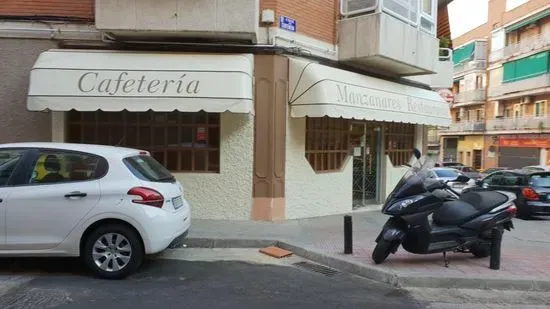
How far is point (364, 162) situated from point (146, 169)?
7711 mm

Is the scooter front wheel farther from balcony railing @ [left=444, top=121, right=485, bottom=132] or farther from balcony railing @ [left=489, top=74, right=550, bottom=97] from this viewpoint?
balcony railing @ [left=444, top=121, right=485, bottom=132]

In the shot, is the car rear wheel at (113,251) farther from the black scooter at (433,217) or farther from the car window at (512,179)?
the car window at (512,179)

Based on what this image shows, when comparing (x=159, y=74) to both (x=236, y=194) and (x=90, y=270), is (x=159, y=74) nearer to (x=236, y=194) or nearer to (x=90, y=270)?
(x=236, y=194)

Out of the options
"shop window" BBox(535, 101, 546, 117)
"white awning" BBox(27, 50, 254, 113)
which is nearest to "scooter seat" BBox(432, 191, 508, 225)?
"white awning" BBox(27, 50, 254, 113)

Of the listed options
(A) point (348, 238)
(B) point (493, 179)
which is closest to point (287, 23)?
(A) point (348, 238)

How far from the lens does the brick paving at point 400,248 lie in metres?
6.52

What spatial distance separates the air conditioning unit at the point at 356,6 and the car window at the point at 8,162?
7.78 meters

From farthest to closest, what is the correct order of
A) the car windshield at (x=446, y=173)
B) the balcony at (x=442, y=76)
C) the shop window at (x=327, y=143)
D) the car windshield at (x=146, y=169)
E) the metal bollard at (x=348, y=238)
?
the car windshield at (x=446, y=173)
the balcony at (x=442, y=76)
the shop window at (x=327, y=143)
the metal bollard at (x=348, y=238)
the car windshield at (x=146, y=169)

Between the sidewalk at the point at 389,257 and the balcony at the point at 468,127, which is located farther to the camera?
the balcony at the point at 468,127

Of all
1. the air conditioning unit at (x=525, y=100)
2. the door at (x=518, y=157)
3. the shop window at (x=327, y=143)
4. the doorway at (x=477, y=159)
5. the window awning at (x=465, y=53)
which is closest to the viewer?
the shop window at (x=327, y=143)

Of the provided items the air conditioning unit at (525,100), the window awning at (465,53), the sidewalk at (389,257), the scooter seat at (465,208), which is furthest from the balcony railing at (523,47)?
the scooter seat at (465,208)

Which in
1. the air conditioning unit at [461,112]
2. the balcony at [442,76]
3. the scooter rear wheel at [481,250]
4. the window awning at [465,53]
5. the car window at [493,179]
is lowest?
the scooter rear wheel at [481,250]

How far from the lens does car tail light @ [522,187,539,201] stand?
45.0 ft

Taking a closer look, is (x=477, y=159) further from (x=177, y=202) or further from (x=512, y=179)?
(x=177, y=202)
